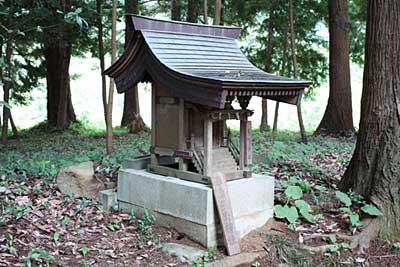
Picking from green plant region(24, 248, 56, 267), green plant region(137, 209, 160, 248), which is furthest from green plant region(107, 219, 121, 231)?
green plant region(24, 248, 56, 267)

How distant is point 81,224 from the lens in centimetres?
559

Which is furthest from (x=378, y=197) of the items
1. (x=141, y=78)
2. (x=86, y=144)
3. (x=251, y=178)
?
(x=86, y=144)

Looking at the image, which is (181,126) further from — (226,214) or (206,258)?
(206,258)

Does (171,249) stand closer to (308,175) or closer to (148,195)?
(148,195)

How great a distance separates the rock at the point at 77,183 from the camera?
20.8 feet

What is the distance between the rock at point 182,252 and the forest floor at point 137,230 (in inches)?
2.8

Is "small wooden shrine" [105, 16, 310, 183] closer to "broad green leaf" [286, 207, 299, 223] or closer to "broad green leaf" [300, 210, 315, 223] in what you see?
"broad green leaf" [286, 207, 299, 223]

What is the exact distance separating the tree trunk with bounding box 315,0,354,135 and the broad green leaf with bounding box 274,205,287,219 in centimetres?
684

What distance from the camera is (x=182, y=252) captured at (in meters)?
5.04

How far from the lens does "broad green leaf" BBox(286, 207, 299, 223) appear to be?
573 cm

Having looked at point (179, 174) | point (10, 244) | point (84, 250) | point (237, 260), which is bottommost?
point (237, 260)

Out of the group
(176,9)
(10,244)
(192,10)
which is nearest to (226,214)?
(10,244)

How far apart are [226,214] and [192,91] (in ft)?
4.82

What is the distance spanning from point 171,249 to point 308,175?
9.98ft
